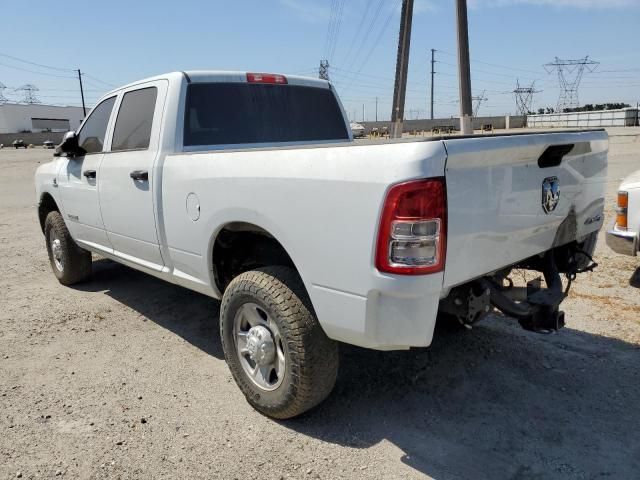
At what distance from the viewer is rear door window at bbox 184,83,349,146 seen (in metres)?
3.98

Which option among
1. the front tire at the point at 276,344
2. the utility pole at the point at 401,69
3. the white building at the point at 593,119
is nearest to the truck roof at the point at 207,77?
the front tire at the point at 276,344

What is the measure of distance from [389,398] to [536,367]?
3.74 feet

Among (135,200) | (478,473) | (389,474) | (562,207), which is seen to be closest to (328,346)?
(389,474)

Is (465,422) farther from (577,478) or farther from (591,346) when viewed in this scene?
(591,346)

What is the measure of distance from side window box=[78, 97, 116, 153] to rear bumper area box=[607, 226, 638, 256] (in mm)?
4840

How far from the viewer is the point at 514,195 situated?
8.65 feet

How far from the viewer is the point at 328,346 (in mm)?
2771

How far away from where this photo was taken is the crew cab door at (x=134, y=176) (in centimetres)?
382

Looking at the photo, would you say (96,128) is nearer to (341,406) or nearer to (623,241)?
(341,406)

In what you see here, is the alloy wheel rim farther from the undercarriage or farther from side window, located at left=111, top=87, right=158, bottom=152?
side window, located at left=111, top=87, right=158, bottom=152

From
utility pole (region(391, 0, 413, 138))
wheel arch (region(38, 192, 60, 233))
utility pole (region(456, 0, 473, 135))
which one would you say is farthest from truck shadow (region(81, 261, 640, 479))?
utility pole (region(391, 0, 413, 138))

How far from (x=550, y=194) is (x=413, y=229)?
3.62 ft

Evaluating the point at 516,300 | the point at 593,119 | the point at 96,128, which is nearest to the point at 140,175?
the point at 96,128

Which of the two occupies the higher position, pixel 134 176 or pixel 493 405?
pixel 134 176
